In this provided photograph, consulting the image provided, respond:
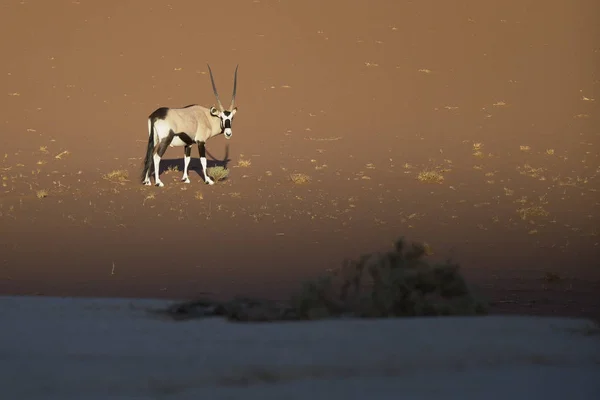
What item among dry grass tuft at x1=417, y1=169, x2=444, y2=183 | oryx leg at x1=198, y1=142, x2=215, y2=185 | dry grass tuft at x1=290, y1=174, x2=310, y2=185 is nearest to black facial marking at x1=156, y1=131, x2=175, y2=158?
oryx leg at x1=198, y1=142, x2=215, y2=185

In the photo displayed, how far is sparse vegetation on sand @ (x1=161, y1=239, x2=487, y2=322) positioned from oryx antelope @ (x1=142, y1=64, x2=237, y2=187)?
11.3 metres

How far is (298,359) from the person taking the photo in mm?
3850

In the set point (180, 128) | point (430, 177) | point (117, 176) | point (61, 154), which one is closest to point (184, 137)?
point (180, 128)

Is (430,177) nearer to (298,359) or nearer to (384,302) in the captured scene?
(384,302)

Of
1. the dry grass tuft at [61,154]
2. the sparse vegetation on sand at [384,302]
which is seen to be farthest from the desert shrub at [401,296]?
the dry grass tuft at [61,154]

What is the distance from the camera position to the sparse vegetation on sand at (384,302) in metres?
5.64

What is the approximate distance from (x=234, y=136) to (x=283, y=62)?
8490 mm

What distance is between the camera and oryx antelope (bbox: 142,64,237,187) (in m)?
17.5

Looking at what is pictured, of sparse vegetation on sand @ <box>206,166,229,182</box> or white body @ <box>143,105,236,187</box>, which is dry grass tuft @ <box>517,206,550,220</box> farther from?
sparse vegetation on sand @ <box>206,166,229,182</box>

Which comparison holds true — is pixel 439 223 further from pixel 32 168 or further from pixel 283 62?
pixel 283 62

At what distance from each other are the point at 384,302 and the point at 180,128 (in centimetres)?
1229

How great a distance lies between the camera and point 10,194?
1850 cm

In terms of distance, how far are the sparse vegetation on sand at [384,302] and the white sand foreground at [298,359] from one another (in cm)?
67

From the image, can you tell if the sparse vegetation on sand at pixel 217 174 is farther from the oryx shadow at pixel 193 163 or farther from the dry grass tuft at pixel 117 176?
the dry grass tuft at pixel 117 176
